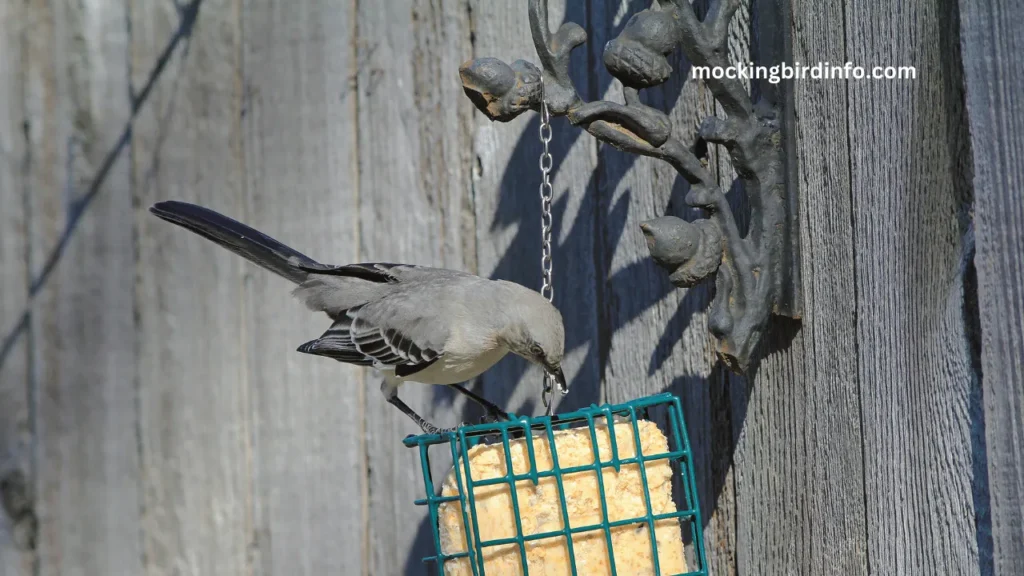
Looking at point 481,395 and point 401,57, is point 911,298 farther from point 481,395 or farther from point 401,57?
point 401,57

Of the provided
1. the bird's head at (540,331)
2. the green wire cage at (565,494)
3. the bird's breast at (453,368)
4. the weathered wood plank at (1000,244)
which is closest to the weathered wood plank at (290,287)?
the bird's breast at (453,368)

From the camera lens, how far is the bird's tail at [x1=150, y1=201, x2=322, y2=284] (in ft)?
8.60

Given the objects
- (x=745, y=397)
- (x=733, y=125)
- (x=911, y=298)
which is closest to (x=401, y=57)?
(x=733, y=125)

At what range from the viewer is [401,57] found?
2.95 m

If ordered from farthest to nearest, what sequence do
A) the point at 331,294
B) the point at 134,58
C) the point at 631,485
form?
1. the point at 134,58
2. the point at 331,294
3. the point at 631,485

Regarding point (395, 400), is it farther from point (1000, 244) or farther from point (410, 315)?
point (1000, 244)

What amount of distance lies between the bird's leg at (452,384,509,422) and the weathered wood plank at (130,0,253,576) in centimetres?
69

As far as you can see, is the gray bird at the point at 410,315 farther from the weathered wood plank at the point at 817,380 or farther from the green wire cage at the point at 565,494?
the weathered wood plank at the point at 817,380

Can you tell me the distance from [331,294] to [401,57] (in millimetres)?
736

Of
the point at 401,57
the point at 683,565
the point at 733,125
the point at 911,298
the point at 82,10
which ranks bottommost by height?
the point at 683,565

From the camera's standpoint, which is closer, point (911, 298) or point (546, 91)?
point (911, 298)

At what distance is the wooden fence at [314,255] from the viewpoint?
7.28 ft

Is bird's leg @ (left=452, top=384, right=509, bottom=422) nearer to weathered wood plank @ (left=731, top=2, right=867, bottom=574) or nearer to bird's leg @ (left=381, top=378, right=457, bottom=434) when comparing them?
bird's leg @ (left=381, top=378, right=457, bottom=434)

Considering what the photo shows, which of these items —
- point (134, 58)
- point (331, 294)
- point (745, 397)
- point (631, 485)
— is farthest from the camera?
point (134, 58)
